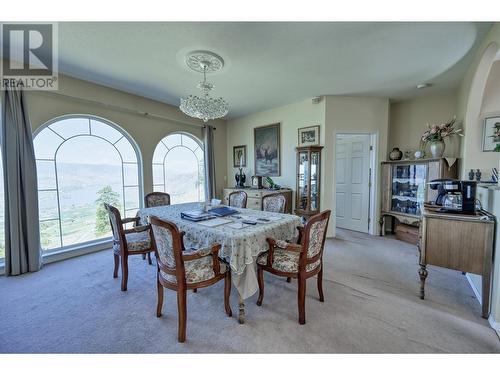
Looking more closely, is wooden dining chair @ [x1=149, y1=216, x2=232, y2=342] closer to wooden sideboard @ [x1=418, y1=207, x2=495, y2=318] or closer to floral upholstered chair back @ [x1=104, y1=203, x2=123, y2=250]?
floral upholstered chair back @ [x1=104, y1=203, x2=123, y2=250]

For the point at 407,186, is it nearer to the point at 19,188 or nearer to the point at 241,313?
the point at 241,313

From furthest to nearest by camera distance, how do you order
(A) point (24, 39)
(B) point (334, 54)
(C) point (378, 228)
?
1. (C) point (378, 228)
2. (B) point (334, 54)
3. (A) point (24, 39)

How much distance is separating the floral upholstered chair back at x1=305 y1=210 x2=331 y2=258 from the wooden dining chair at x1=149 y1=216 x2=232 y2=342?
0.73 meters

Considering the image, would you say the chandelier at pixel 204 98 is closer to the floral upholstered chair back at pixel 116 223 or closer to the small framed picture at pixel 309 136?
the floral upholstered chair back at pixel 116 223

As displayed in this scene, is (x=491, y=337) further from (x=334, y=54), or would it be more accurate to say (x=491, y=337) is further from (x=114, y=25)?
(x=114, y=25)

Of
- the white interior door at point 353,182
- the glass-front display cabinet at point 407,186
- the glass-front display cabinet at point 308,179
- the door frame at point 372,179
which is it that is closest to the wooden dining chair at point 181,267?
the glass-front display cabinet at point 308,179

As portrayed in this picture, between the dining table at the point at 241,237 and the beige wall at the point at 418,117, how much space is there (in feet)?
10.8

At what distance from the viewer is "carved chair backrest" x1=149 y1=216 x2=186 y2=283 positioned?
1412 millimetres

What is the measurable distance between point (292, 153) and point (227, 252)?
9.97 ft

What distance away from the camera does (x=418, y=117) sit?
3.80m

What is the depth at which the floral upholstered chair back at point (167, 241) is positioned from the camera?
1.41 meters

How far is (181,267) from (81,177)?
118 inches
